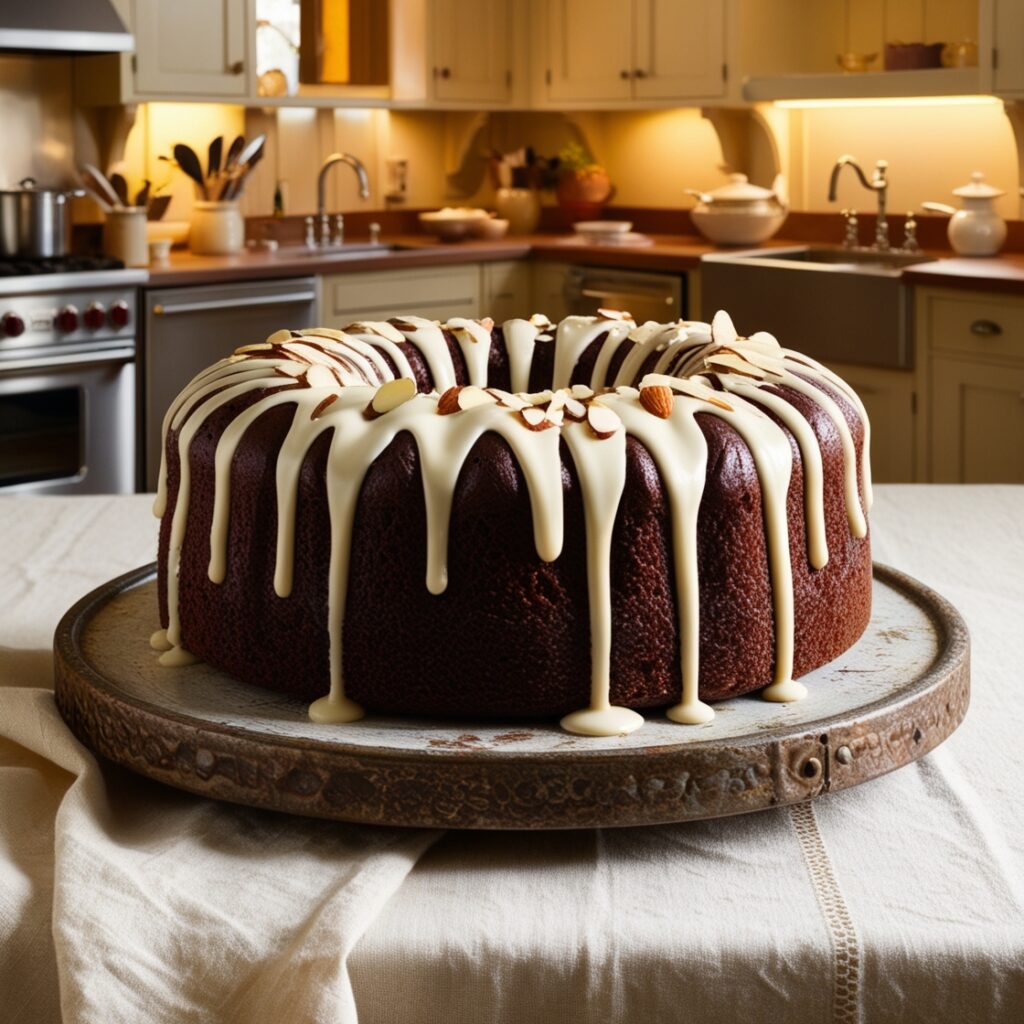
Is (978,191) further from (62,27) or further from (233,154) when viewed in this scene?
(62,27)

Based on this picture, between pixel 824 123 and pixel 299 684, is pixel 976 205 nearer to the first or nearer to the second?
pixel 824 123

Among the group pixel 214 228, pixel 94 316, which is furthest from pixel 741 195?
pixel 94 316

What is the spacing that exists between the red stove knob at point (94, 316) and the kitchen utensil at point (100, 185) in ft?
1.98

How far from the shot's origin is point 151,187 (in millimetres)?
4359

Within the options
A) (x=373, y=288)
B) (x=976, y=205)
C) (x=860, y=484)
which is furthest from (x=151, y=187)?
(x=860, y=484)

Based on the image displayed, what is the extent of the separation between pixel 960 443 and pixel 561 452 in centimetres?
287

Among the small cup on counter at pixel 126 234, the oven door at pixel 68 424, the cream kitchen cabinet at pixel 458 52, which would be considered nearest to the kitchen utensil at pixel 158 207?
the small cup on counter at pixel 126 234

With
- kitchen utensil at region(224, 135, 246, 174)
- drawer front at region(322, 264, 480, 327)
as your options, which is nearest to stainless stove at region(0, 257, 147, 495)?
drawer front at region(322, 264, 480, 327)

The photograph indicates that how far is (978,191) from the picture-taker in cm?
384

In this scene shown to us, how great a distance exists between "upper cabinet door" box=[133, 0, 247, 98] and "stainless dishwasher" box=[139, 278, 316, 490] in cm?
65

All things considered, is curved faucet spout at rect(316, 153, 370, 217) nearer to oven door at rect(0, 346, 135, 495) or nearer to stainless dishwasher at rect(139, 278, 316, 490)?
stainless dishwasher at rect(139, 278, 316, 490)

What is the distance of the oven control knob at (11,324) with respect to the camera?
3.26 metres

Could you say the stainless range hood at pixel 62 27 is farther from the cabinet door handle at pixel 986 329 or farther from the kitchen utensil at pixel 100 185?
the cabinet door handle at pixel 986 329

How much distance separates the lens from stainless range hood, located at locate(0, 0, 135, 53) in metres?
3.50
